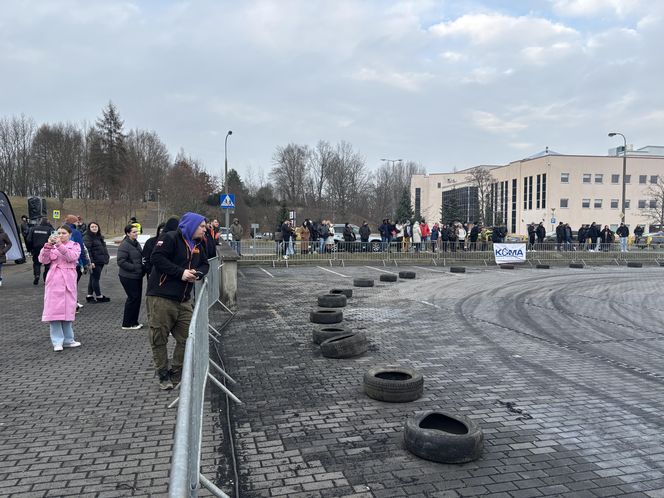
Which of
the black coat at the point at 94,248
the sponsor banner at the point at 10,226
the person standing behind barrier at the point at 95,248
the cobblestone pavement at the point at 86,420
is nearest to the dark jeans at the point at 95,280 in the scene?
the person standing behind barrier at the point at 95,248

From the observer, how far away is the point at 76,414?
517 centimetres

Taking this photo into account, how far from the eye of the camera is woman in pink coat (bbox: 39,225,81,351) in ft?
24.3

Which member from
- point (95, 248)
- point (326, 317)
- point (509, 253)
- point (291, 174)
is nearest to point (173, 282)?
point (326, 317)

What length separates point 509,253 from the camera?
25438mm

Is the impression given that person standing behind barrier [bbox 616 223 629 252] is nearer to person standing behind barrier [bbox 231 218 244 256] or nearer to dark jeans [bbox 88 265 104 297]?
person standing behind barrier [bbox 231 218 244 256]

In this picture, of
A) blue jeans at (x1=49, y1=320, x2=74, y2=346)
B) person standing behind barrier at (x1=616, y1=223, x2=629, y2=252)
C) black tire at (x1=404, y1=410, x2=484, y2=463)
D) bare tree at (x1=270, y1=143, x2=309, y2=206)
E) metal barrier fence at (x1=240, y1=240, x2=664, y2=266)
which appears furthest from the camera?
bare tree at (x1=270, y1=143, x2=309, y2=206)

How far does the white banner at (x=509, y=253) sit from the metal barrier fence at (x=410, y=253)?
0.50m

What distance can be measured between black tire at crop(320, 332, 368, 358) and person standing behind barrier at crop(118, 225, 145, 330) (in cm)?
370

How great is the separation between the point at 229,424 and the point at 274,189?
75.3 meters

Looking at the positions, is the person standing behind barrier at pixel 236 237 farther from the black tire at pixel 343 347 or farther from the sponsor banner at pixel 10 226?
the black tire at pixel 343 347

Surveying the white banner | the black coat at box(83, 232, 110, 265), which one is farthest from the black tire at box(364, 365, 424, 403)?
the white banner

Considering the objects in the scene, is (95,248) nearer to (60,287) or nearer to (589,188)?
(60,287)

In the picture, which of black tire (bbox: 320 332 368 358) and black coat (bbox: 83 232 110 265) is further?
black coat (bbox: 83 232 110 265)

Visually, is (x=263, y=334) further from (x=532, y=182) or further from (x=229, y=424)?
(x=532, y=182)
